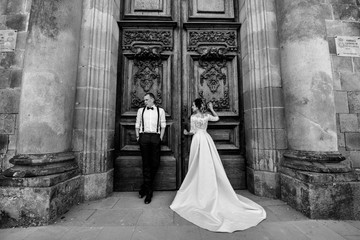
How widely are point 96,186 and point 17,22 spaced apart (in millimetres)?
3587

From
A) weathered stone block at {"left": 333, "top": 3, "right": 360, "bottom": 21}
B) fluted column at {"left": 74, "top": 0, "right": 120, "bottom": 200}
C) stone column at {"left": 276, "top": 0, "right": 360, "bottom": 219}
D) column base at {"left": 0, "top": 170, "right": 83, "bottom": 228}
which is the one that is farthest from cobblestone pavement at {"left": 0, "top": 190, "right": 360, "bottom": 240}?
weathered stone block at {"left": 333, "top": 3, "right": 360, "bottom": 21}

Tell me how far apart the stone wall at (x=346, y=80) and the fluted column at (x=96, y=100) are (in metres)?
4.44

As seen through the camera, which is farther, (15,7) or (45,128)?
(15,7)

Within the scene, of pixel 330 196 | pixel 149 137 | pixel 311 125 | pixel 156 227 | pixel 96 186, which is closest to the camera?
pixel 156 227

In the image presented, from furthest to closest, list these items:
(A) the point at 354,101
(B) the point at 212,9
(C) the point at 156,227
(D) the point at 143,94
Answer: (B) the point at 212,9 → (D) the point at 143,94 → (A) the point at 354,101 → (C) the point at 156,227

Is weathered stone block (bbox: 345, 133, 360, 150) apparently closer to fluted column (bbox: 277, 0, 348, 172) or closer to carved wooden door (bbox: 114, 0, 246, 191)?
fluted column (bbox: 277, 0, 348, 172)

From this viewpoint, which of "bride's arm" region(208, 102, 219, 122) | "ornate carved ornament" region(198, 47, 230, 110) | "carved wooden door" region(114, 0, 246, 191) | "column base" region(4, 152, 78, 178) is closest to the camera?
"column base" region(4, 152, 78, 178)

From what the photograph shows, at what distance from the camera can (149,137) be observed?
3334 mm

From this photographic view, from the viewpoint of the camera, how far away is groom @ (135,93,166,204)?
3330mm

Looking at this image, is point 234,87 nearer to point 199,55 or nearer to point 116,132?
point 199,55

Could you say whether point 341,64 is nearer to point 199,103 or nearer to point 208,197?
point 199,103

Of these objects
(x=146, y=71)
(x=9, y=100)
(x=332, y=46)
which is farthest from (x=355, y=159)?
(x=9, y=100)

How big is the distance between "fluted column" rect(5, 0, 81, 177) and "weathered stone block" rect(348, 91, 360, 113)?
524cm

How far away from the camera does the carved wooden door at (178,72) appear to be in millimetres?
3840
